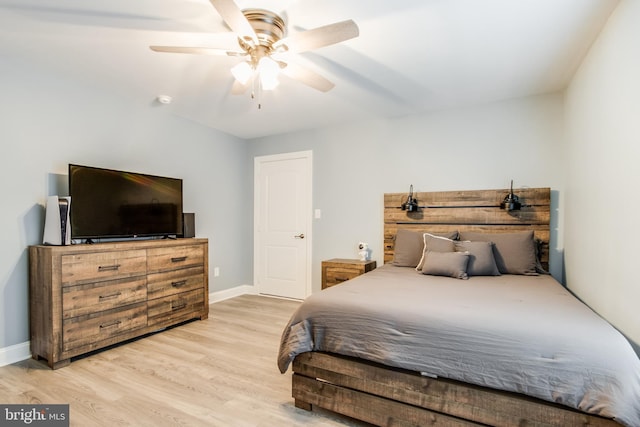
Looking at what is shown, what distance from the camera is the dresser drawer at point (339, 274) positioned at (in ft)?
12.1

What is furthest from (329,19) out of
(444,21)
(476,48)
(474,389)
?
(474,389)

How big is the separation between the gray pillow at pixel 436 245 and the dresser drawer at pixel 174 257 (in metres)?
2.36

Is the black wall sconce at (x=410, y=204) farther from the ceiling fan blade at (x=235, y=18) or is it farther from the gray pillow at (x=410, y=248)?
the ceiling fan blade at (x=235, y=18)

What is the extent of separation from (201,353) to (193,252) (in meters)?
1.17

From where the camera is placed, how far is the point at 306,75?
222 cm

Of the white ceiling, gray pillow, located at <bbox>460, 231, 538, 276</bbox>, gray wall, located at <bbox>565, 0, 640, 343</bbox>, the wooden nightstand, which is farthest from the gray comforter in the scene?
the white ceiling

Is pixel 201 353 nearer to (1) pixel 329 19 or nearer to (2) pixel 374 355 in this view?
(2) pixel 374 355

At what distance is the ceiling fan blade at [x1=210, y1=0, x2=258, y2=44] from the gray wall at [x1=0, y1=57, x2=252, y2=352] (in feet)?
6.88

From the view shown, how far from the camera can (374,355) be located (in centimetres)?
175

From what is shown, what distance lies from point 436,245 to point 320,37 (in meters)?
2.14

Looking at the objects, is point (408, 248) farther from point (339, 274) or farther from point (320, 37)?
point (320, 37)

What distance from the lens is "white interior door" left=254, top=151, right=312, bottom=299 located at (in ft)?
14.9

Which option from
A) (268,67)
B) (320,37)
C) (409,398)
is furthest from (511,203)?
(268,67)

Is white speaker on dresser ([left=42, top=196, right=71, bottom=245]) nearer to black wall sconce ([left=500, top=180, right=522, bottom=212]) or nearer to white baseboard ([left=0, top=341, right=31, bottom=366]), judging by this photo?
white baseboard ([left=0, top=341, right=31, bottom=366])
